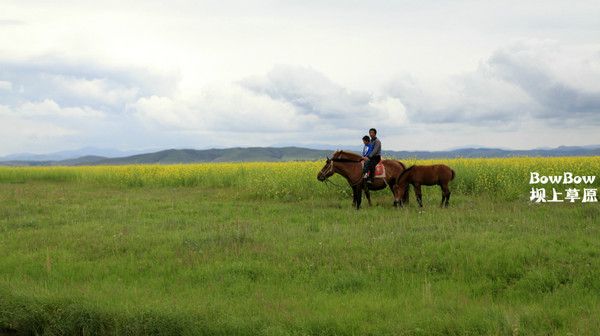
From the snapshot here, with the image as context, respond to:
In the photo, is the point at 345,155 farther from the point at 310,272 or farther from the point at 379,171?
the point at 310,272

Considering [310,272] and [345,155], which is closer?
[310,272]

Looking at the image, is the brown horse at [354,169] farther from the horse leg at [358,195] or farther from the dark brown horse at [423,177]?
the dark brown horse at [423,177]

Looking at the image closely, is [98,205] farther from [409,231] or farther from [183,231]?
[409,231]

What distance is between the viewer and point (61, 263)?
11094 millimetres

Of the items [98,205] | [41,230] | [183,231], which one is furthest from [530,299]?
[98,205]

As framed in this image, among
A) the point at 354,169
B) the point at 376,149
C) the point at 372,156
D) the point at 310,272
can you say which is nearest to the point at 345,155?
the point at 354,169

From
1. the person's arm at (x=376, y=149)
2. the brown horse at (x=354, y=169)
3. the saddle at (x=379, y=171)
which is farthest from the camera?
the brown horse at (x=354, y=169)

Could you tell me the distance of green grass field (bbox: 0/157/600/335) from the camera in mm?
7512

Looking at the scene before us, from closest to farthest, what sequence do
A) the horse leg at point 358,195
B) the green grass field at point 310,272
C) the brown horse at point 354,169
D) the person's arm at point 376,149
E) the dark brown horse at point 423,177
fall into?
1. the green grass field at point 310,272
2. the dark brown horse at point 423,177
3. the person's arm at point 376,149
4. the horse leg at point 358,195
5. the brown horse at point 354,169

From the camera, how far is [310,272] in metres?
9.76

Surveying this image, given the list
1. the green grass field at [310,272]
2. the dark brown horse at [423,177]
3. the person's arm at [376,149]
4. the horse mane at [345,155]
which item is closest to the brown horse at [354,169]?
the horse mane at [345,155]

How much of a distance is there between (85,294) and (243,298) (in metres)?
2.62

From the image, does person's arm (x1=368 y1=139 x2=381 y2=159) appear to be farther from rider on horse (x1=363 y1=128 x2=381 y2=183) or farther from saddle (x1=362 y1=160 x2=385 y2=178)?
saddle (x1=362 y1=160 x2=385 y2=178)

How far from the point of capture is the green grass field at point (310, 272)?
7512mm
